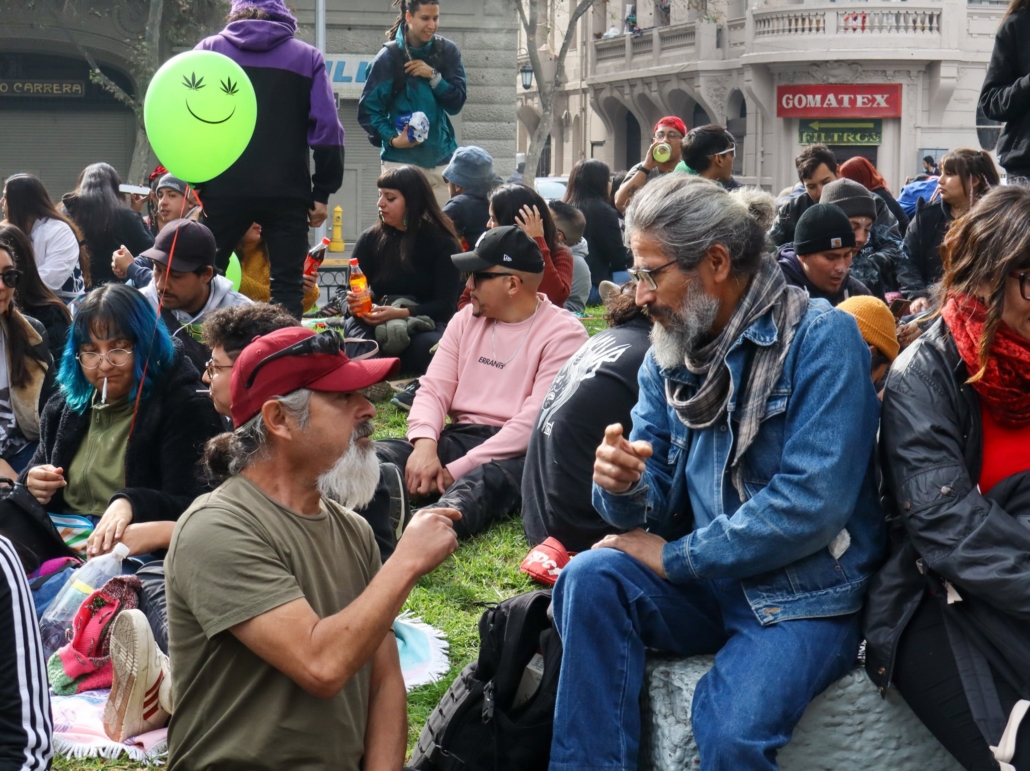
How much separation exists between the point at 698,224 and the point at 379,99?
6.52 m

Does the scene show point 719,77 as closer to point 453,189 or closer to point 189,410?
point 453,189

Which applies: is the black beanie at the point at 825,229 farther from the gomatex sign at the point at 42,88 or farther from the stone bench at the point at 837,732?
the gomatex sign at the point at 42,88

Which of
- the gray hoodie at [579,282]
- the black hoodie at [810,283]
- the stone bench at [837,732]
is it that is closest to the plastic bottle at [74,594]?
the stone bench at [837,732]

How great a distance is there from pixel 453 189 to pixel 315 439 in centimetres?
719

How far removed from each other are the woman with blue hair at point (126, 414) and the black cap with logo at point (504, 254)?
58.9 inches

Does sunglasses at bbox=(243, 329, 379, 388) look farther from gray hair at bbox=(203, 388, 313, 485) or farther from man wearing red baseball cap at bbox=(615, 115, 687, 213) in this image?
man wearing red baseball cap at bbox=(615, 115, 687, 213)

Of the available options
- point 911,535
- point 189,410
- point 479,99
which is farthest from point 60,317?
point 479,99

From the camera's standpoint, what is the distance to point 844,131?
32.2 meters

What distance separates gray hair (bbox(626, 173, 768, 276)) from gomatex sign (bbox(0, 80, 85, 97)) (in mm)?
24851

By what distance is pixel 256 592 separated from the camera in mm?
2545

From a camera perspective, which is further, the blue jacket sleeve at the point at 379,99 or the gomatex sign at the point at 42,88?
the gomatex sign at the point at 42,88

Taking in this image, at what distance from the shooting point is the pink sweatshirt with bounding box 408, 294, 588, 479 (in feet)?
18.2

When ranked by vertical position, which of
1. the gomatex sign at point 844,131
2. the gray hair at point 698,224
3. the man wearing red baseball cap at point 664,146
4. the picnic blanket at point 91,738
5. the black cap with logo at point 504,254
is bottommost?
the picnic blanket at point 91,738

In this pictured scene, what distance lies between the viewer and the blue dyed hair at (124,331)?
449 centimetres
